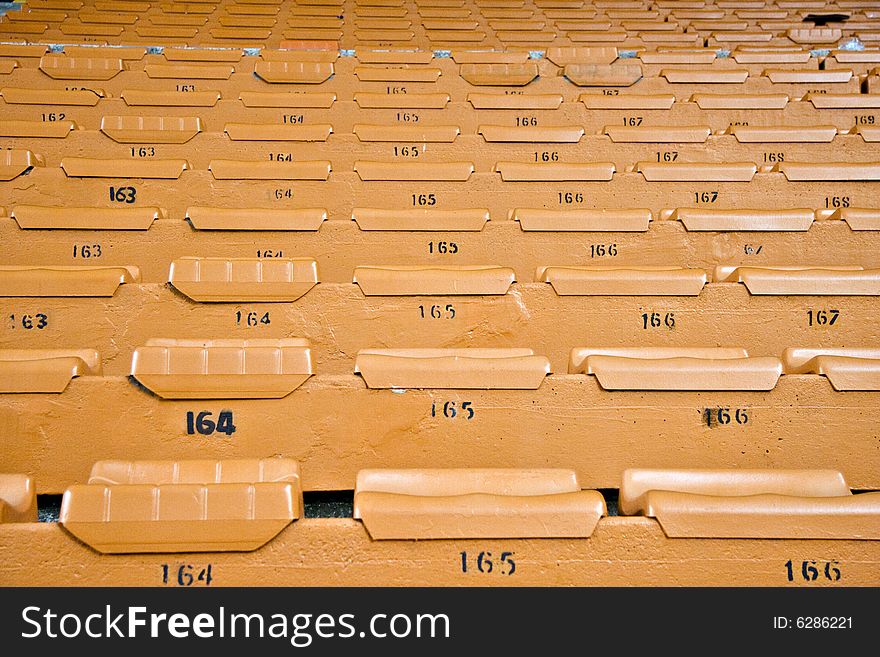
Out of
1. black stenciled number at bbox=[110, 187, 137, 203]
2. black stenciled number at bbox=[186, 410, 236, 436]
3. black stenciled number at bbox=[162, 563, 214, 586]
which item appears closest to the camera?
black stenciled number at bbox=[162, 563, 214, 586]

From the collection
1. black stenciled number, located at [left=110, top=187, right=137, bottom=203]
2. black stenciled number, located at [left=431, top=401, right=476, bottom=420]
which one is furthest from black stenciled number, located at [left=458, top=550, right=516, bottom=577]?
black stenciled number, located at [left=110, top=187, right=137, bottom=203]

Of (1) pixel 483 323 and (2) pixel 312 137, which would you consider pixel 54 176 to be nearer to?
(2) pixel 312 137

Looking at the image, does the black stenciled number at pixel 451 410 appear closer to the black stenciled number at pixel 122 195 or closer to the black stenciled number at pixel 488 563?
the black stenciled number at pixel 488 563

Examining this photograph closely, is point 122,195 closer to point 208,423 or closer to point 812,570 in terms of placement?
point 208,423

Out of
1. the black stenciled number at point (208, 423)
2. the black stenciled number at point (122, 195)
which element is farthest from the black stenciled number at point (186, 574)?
the black stenciled number at point (122, 195)

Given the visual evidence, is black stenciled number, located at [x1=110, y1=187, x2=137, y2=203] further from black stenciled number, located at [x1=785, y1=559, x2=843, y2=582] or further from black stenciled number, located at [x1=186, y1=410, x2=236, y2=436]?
black stenciled number, located at [x1=785, y1=559, x2=843, y2=582]

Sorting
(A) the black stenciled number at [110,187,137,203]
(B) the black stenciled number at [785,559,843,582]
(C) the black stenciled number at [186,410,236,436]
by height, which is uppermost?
(A) the black stenciled number at [110,187,137,203]

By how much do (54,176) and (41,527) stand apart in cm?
66

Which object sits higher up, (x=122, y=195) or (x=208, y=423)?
(x=122, y=195)

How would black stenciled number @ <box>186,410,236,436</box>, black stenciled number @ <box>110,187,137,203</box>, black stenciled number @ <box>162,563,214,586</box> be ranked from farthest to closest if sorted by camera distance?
black stenciled number @ <box>110,187,137,203</box> < black stenciled number @ <box>186,410,236,436</box> < black stenciled number @ <box>162,563,214,586</box>

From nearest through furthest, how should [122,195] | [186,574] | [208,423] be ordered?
[186,574] → [208,423] → [122,195]

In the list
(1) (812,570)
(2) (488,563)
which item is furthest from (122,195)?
(1) (812,570)

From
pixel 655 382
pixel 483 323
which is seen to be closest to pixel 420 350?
pixel 483 323

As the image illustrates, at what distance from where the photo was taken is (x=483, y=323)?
0.63 m
